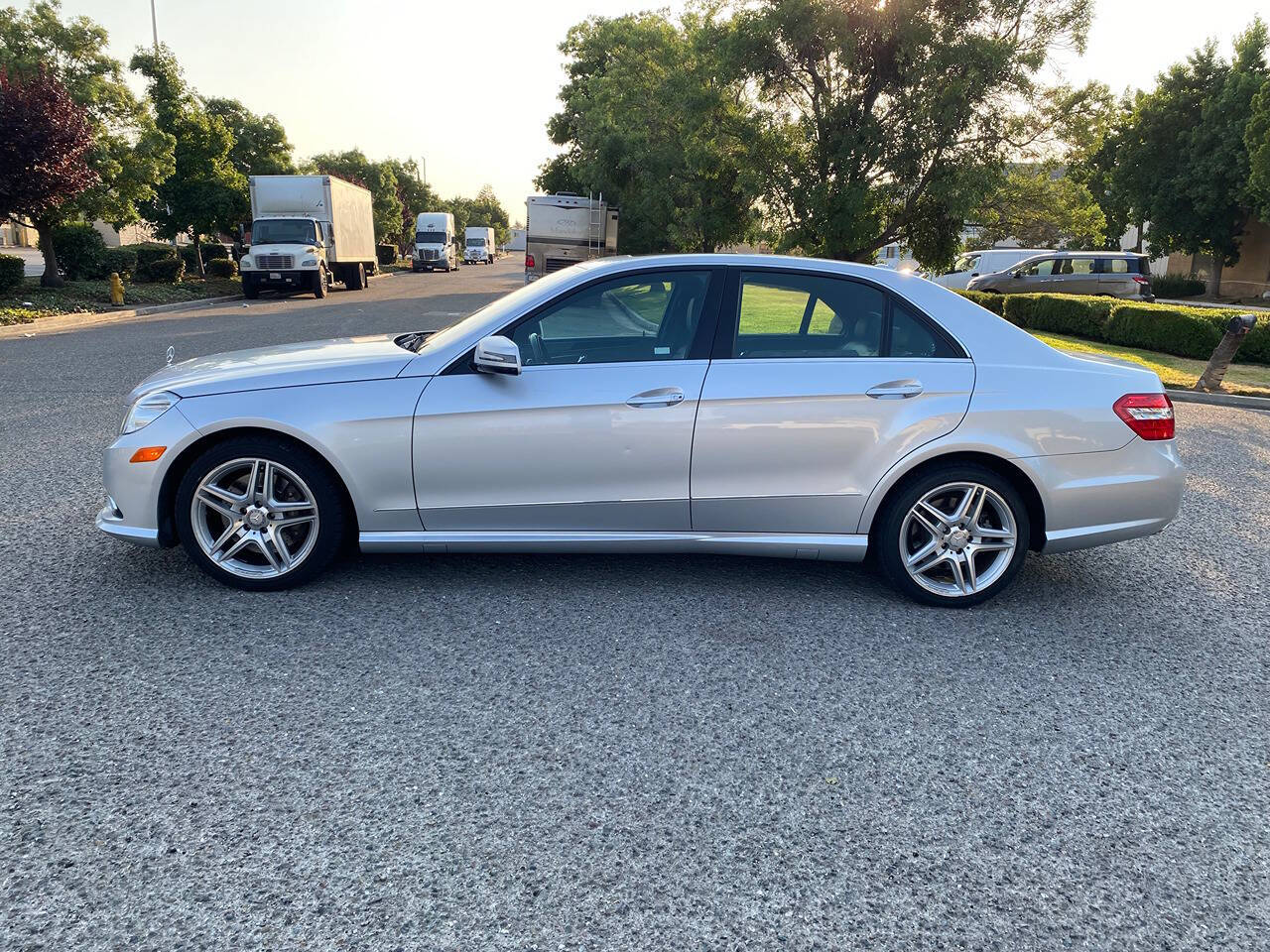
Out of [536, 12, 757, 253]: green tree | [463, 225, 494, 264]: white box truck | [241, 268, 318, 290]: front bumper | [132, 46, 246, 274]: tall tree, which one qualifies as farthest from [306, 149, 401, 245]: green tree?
[241, 268, 318, 290]: front bumper

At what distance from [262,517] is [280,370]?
68 centimetres

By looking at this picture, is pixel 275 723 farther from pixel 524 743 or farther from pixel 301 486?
pixel 301 486

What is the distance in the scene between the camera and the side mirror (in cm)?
405

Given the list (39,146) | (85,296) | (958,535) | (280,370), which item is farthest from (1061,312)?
(85,296)

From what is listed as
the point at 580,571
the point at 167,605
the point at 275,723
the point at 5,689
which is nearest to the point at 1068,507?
the point at 580,571

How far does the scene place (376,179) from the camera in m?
70.6

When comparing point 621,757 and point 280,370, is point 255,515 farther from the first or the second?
point 621,757

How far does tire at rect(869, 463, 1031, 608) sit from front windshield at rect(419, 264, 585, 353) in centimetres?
191

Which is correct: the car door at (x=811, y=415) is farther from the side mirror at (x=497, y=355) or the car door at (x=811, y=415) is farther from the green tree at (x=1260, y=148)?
the green tree at (x=1260, y=148)

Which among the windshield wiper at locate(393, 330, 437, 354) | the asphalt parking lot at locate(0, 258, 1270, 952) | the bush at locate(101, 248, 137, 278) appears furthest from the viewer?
the bush at locate(101, 248, 137, 278)

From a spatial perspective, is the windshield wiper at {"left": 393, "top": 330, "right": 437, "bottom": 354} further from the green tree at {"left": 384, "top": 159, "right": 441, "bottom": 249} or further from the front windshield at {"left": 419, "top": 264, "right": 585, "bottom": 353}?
the green tree at {"left": 384, "top": 159, "right": 441, "bottom": 249}

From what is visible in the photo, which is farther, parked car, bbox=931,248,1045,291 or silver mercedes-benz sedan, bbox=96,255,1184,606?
parked car, bbox=931,248,1045,291

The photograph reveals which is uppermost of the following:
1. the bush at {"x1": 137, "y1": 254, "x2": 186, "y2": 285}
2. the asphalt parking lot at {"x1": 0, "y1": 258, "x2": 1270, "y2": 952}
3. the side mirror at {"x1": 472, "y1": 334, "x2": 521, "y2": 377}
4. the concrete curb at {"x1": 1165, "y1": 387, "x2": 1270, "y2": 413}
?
the bush at {"x1": 137, "y1": 254, "x2": 186, "y2": 285}

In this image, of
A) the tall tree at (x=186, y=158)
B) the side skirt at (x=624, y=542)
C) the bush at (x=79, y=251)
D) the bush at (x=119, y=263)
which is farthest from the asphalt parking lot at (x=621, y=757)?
the tall tree at (x=186, y=158)
